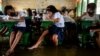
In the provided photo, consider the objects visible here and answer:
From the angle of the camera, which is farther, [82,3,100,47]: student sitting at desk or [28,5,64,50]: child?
[82,3,100,47]: student sitting at desk

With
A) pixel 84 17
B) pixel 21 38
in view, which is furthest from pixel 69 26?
pixel 21 38

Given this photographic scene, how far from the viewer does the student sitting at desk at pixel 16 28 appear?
5.84 m

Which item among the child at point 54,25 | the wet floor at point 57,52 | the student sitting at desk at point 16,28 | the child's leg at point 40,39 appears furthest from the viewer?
the child's leg at point 40,39

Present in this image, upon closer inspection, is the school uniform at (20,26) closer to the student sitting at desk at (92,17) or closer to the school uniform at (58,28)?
the school uniform at (58,28)

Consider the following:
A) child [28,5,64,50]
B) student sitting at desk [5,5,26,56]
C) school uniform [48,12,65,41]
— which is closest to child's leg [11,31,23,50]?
student sitting at desk [5,5,26,56]

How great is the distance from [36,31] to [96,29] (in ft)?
5.25

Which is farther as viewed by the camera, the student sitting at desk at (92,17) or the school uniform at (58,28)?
the student sitting at desk at (92,17)

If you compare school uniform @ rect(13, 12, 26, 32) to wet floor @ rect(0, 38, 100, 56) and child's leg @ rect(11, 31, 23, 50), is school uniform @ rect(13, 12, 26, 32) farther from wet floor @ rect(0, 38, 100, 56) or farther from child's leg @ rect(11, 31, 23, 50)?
wet floor @ rect(0, 38, 100, 56)

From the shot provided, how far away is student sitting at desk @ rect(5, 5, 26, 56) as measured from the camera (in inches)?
230

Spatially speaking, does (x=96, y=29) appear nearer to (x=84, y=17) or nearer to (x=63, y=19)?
(x=84, y=17)

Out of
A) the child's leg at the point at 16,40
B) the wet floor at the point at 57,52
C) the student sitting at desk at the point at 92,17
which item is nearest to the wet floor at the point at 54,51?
the wet floor at the point at 57,52

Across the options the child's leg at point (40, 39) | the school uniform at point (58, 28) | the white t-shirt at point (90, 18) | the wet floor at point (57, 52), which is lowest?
the wet floor at point (57, 52)

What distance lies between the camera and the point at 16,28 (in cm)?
611

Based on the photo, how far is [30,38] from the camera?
258 inches
